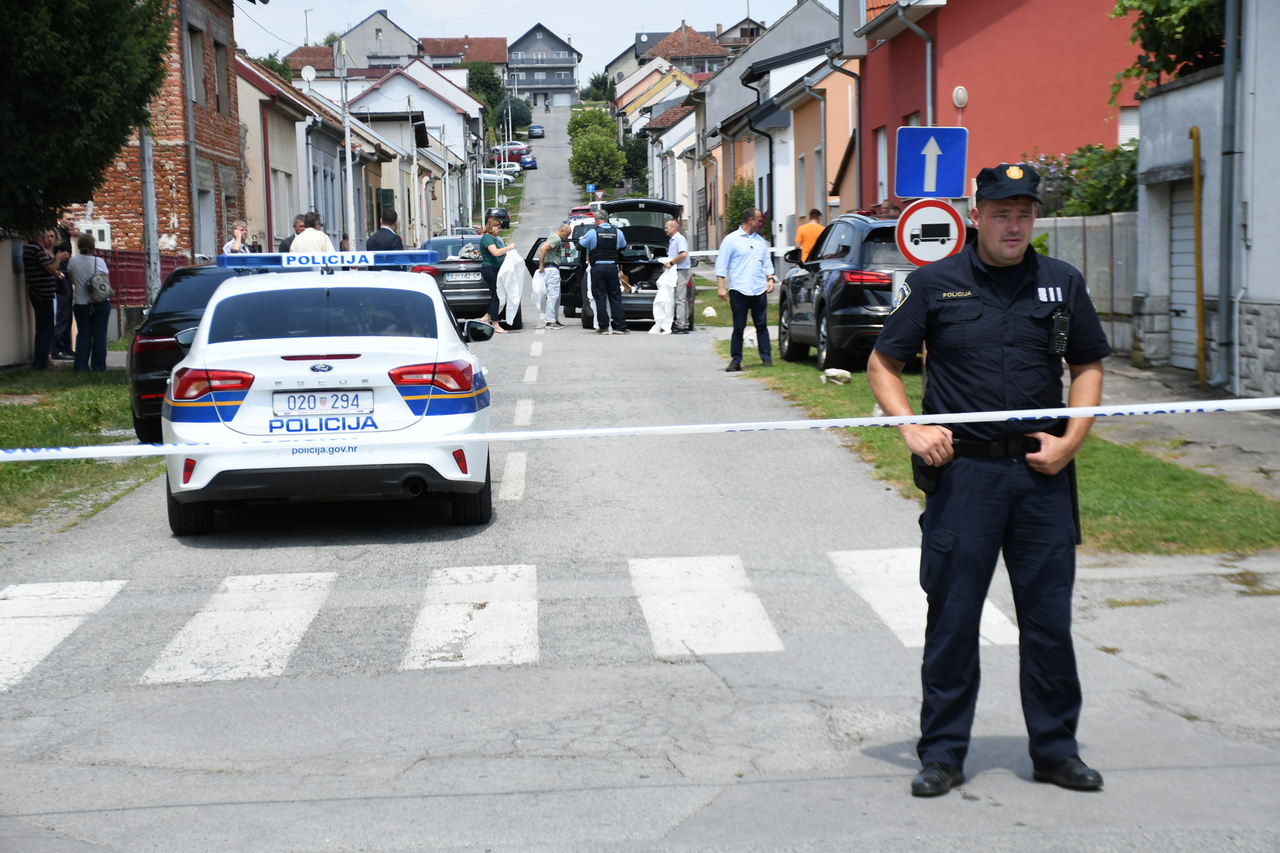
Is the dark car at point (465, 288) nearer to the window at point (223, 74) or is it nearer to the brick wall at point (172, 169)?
the brick wall at point (172, 169)

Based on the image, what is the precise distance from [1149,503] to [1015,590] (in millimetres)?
4855

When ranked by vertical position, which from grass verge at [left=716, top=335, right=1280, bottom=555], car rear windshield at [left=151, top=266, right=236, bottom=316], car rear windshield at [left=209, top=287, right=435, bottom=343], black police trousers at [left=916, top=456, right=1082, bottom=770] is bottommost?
grass verge at [left=716, top=335, right=1280, bottom=555]

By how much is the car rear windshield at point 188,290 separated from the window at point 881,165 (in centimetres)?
1767

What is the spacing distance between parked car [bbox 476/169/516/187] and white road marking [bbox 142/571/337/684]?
323ft

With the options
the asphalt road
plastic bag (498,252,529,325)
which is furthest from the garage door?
plastic bag (498,252,529,325)

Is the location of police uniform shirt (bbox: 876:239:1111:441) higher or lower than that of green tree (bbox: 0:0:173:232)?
lower

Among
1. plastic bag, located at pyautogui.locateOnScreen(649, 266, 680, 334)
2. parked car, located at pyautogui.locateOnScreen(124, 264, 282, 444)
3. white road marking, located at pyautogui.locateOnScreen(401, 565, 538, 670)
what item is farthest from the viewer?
plastic bag, located at pyautogui.locateOnScreen(649, 266, 680, 334)

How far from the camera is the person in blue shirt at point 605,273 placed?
22.2 m

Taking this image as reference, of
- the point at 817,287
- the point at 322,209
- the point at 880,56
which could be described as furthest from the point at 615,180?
the point at 817,287

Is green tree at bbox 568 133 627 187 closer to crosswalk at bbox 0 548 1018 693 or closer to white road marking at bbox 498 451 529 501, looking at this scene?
white road marking at bbox 498 451 529 501

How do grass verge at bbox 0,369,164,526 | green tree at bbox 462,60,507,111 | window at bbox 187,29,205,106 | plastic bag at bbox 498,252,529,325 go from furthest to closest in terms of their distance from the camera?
green tree at bbox 462,60,507,111 → window at bbox 187,29,205,106 → plastic bag at bbox 498,252,529,325 → grass verge at bbox 0,369,164,526

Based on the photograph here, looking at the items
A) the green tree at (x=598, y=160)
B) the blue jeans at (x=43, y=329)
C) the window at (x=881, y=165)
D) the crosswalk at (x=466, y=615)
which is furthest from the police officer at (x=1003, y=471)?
the green tree at (x=598, y=160)

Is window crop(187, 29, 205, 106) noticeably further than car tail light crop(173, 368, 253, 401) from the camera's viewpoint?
Yes

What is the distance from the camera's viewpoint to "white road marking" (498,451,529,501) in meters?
9.88
